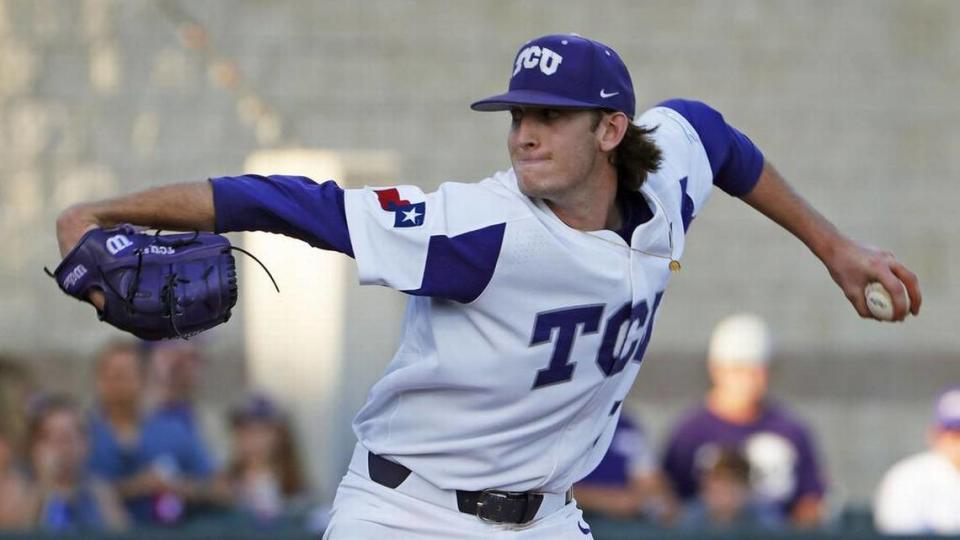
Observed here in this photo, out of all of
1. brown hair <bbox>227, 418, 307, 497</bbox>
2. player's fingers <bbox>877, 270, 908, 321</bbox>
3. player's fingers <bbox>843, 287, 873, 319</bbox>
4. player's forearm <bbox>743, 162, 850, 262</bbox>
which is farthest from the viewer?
brown hair <bbox>227, 418, 307, 497</bbox>

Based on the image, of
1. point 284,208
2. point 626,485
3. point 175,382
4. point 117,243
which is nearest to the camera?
point 117,243

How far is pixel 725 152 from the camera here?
478 cm

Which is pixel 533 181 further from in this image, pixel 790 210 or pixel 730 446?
pixel 730 446

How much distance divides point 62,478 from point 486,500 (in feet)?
10.0

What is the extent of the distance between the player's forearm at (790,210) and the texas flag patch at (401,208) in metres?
1.24

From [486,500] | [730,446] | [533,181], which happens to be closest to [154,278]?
[533,181]

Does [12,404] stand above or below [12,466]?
above

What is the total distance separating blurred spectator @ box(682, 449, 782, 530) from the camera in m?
7.14

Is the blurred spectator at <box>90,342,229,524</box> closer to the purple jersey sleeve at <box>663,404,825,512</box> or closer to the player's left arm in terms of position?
the purple jersey sleeve at <box>663,404,825,512</box>

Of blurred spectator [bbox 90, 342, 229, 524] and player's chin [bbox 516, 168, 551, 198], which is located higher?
player's chin [bbox 516, 168, 551, 198]

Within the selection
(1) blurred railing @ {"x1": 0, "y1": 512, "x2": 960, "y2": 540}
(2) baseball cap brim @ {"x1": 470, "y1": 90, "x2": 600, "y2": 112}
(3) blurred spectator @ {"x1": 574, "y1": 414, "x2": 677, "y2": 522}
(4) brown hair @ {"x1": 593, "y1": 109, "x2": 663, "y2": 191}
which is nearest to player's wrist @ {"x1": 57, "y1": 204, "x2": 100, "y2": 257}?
(2) baseball cap brim @ {"x1": 470, "y1": 90, "x2": 600, "y2": 112}

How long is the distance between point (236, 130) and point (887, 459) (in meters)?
4.11

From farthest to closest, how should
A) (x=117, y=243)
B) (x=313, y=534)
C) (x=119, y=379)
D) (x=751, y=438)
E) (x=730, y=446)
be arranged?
(x=751, y=438) → (x=730, y=446) → (x=119, y=379) → (x=313, y=534) → (x=117, y=243)

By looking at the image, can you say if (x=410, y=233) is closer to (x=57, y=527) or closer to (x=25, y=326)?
(x=57, y=527)
